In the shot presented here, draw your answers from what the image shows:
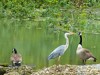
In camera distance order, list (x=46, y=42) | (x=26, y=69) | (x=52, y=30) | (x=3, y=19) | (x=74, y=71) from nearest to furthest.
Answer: (x=74, y=71) → (x=26, y=69) → (x=46, y=42) → (x=52, y=30) → (x=3, y=19)

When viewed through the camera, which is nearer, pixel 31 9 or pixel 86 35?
pixel 86 35

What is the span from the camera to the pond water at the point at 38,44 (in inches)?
766

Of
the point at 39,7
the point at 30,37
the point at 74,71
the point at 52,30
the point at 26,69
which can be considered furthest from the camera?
the point at 39,7

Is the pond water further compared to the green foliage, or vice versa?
the green foliage

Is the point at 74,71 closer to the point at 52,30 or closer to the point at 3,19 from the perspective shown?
the point at 52,30

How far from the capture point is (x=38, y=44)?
23891 millimetres

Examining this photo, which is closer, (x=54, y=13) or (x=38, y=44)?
(x=38, y=44)

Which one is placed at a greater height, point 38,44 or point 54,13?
point 54,13

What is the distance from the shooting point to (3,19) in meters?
39.5

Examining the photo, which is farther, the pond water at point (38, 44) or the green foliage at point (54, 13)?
the green foliage at point (54, 13)

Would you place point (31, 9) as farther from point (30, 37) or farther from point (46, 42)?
point (46, 42)

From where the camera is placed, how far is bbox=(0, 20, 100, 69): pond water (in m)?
19.5

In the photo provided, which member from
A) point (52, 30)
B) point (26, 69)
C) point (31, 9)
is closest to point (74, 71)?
point (26, 69)

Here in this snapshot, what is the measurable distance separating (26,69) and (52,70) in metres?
2.24
